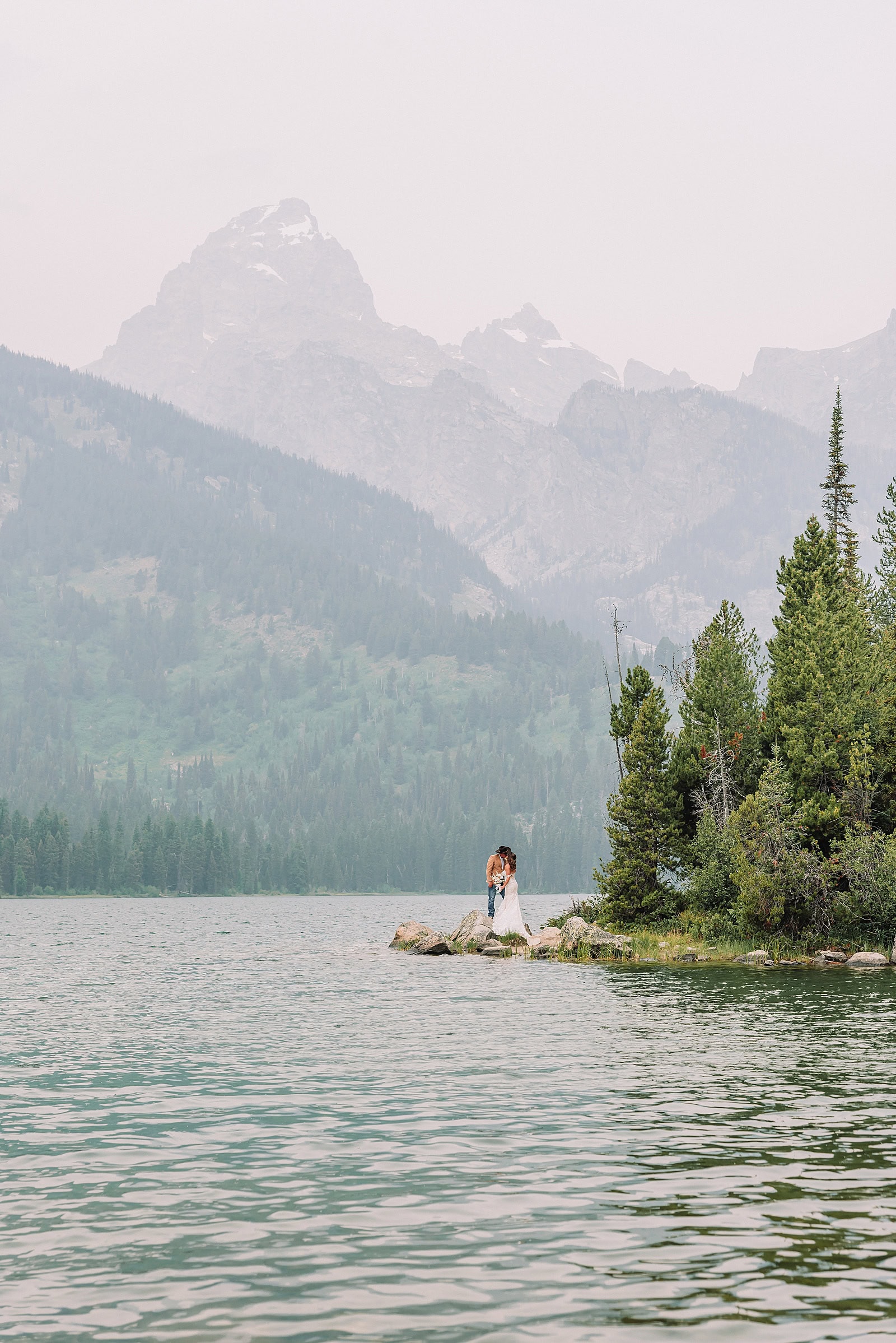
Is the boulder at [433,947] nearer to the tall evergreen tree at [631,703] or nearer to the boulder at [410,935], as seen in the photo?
the boulder at [410,935]

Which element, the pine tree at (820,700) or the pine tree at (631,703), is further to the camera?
the pine tree at (631,703)

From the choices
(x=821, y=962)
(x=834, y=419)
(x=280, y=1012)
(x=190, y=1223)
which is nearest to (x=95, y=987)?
(x=280, y=1012)

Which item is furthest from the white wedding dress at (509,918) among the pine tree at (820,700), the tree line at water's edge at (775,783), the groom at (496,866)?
the pine tree at (820,700)

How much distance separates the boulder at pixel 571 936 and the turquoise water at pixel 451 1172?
24559 mm

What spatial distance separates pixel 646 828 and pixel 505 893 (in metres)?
8.48

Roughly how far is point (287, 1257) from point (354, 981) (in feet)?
135

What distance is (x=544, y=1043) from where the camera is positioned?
3494cm

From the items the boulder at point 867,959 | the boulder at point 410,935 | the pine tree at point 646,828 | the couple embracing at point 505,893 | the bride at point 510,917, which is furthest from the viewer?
the boulder at point 410,935

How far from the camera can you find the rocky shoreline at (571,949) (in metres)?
64.3

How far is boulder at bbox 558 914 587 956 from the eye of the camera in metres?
69.4

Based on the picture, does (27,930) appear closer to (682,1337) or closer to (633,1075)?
(633,1075)

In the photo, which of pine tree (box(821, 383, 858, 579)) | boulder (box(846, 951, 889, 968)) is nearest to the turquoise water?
boulder (box(846, 951, 889, 968))

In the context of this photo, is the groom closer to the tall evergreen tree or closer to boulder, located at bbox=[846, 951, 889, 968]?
the tall evergreen tree

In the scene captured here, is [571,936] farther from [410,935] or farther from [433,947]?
[410,935]
